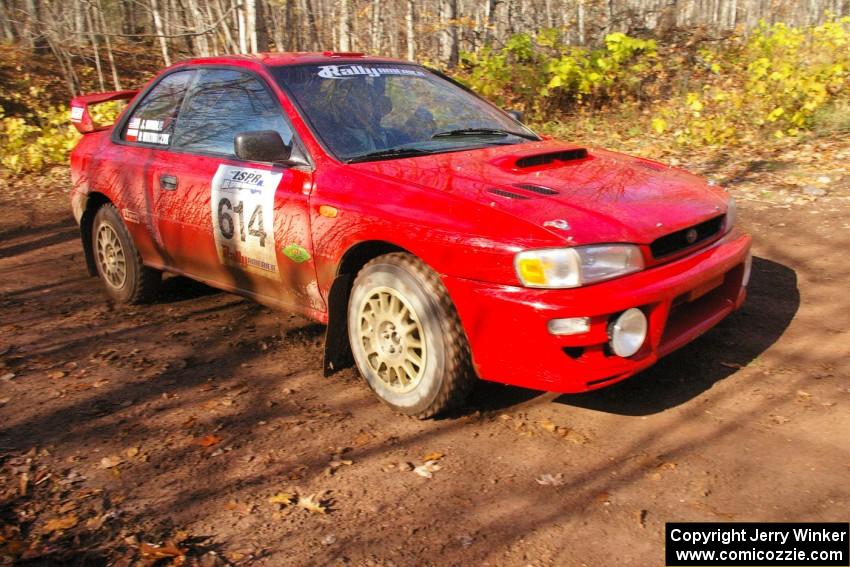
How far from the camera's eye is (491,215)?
338cm

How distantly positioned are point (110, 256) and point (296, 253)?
226 cm

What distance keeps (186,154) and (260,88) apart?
707mm

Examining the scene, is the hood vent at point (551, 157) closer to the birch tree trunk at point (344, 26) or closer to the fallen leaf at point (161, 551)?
the fallen leaf at point (161, 551)

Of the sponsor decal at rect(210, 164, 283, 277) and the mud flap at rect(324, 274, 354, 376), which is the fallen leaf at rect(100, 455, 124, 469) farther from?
the sponsor decal at rect(210, 164, 283, 277)

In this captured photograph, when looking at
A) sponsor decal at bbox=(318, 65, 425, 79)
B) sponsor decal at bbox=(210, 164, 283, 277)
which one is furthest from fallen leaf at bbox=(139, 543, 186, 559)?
sponsor decal at bbox=(318, 65, 425, 79)

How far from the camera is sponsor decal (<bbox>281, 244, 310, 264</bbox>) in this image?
411cm

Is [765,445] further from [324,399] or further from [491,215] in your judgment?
[324,399]

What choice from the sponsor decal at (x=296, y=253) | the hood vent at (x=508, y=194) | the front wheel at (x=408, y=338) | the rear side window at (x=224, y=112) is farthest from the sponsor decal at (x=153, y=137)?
the hood vent at (x=508, y=194)

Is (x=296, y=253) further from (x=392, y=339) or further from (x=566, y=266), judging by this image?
(x=566, y=266)

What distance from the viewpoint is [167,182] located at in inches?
193

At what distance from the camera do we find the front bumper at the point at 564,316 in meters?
3.24

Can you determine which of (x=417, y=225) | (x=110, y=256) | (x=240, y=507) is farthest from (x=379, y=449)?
(x=110, y=256)

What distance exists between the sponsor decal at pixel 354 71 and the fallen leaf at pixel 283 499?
2416 millimetres

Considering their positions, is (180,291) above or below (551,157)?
below
